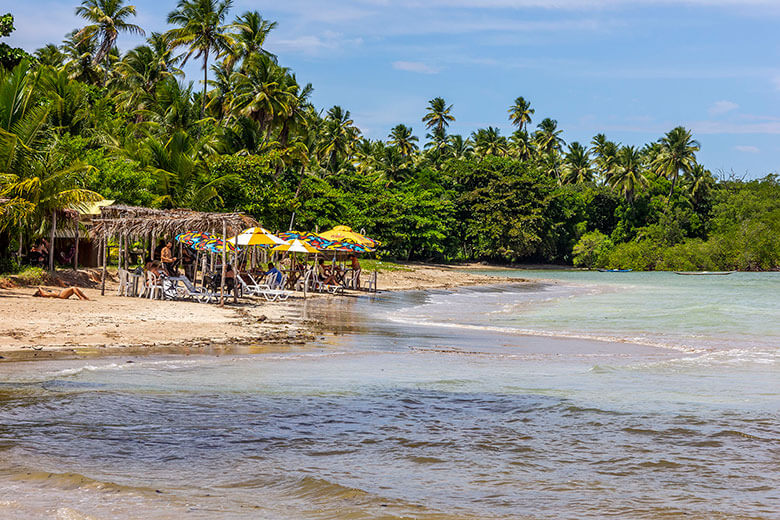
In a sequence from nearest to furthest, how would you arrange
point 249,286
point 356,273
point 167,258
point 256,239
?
point 167,258 < point 256,239 < point 249,286 < point 356,273

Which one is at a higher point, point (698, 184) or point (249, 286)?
point (698, 184)

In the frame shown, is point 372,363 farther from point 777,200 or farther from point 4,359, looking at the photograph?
point 777,200

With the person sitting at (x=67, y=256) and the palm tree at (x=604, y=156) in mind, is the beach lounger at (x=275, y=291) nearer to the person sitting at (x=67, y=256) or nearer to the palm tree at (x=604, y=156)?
the person sitting at (x=67, y=256)

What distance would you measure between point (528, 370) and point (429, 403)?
2765mm

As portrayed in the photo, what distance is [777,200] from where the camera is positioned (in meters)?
68.0

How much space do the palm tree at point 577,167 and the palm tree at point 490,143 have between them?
6878mm

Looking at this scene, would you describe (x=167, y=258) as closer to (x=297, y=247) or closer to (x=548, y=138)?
(x=297, y=247)

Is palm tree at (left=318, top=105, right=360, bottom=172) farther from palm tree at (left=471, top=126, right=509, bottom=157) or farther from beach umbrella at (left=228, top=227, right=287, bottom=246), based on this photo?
beach umbrella at (left=228, top=227, right=287, bottom=246)

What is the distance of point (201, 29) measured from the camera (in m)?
37.7

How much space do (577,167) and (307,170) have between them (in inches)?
1463

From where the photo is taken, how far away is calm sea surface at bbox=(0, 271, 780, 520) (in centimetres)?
415

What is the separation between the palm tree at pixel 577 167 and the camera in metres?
80.6

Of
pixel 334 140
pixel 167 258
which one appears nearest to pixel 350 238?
pixel 167 258

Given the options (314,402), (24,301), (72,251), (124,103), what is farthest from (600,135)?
(314,402)
